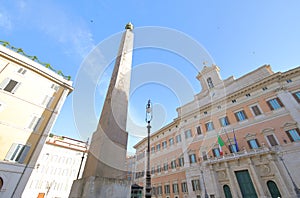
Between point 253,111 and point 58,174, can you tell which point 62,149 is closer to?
point 58,174

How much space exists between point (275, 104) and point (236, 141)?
5571 millimetres

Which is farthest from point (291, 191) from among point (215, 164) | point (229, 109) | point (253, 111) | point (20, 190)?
point (20, 190)

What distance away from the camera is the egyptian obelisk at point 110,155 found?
2.36 meters

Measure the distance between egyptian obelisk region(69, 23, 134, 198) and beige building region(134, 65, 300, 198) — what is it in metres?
15.2

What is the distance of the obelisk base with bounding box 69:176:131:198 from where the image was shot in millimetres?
2239

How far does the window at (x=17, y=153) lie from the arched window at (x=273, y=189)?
806 inches

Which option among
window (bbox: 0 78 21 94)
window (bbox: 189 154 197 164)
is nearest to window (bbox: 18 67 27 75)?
window (bbox: 0 78 21 94)

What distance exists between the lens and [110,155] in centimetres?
287

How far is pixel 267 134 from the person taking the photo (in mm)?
13914

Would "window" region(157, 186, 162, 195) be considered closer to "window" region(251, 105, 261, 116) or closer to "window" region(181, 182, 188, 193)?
"window" region(181, 182, 188, 193)

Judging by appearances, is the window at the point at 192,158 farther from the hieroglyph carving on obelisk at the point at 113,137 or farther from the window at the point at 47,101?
the window at the point at 47,101

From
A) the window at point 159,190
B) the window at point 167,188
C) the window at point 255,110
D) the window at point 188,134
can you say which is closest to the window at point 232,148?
the window at point 255,110

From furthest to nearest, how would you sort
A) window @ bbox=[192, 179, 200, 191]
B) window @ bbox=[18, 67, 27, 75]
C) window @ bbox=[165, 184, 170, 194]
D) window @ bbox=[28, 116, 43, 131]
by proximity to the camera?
1. window @ bbox=[165, 184, 170, 194]
2. window @ bbox=[192, 179, 200, 191]
3. window @ bbox=[18, 67, 27, 75]
4. window @ bbox=[28, 116, 43, 131]

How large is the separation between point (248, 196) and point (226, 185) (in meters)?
1.98
